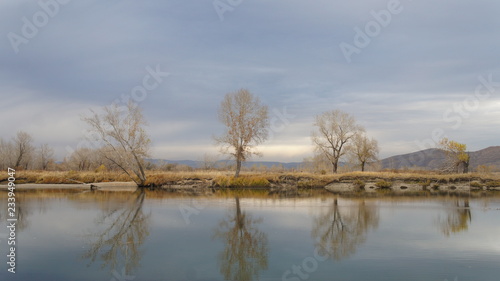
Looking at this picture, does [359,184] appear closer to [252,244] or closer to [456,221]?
[456,221]

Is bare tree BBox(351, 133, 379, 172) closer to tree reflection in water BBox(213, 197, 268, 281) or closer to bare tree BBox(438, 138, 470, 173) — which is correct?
bare tree BBox(438, 138, 470, 173)

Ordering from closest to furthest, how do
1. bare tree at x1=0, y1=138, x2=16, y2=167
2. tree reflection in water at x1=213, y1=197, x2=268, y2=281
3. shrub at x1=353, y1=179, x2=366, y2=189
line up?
tree reflection in water at x1=213, y1=197, x2=268, y2=281, shrub at x1=353, y1=179, x2=366, y2=189, bare tree at x1=0, y1=138, x2=16, y2=167

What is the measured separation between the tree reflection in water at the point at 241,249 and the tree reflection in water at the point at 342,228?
1.69 m

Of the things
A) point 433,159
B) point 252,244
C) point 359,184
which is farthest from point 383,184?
point 433,159

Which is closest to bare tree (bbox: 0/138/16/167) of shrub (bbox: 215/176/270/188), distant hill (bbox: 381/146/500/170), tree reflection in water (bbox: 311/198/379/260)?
shrub (bbox: 215/176/270/188)

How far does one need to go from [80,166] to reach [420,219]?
1965 inches

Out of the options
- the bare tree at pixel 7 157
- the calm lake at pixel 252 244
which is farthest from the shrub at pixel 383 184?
the bare tree at pixel 7 157

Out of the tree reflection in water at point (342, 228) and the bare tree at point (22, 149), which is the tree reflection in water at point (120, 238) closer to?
the tree reflection in water at point (342, 228)

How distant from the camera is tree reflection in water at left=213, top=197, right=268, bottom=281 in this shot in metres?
8.62

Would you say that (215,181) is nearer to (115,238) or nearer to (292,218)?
(292,218)

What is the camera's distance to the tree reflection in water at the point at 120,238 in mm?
9422

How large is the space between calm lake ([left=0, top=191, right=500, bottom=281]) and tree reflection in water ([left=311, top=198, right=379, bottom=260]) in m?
0.03

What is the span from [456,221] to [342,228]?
5.15 metres

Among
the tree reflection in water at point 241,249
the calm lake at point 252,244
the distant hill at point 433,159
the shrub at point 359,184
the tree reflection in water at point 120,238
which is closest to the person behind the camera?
the calm lake at point 252,244
